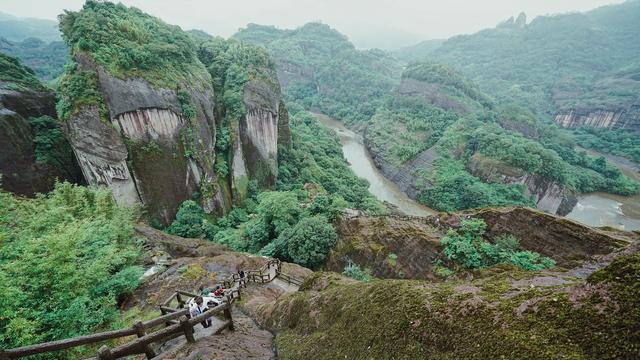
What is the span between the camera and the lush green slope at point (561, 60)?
88188 mm

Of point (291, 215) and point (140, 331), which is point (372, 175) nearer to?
point (291, 215)

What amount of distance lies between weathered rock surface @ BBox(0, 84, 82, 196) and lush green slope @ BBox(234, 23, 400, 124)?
71369 millimetres

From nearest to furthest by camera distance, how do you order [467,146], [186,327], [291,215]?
[186,327] → [291,215] → [467,146]

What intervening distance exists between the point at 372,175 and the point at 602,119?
2450 inches

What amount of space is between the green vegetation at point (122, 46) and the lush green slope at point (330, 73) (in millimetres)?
62534

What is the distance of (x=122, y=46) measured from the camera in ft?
79.2

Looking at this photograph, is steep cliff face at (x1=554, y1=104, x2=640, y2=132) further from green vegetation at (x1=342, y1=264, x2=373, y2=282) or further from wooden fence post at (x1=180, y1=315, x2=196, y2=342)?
wooden fence post at (x1=180, y1=315, x2=196, y2=342)

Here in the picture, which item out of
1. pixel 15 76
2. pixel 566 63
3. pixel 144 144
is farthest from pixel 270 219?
pixel 566 63

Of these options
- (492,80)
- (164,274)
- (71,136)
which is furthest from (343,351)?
(492,80)

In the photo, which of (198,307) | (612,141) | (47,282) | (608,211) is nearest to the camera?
(47,282)

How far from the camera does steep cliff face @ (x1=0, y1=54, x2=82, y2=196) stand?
2045 centimetres

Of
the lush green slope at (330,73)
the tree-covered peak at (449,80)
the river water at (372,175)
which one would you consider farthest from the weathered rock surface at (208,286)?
the tree-covered peak at (449,80)

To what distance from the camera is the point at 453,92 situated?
2963 inches

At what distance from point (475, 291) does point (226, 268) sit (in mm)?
13680
